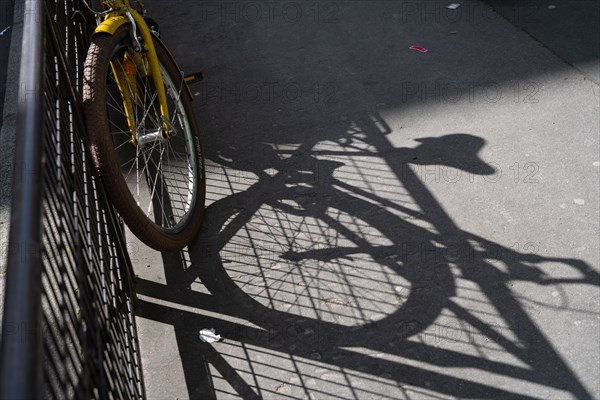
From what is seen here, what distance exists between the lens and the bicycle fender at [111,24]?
394 centimetres

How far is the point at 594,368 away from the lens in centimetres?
346

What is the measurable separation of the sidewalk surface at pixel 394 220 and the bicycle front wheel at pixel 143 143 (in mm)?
234

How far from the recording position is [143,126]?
459cm

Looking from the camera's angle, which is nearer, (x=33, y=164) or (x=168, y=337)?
(x=33, y=164)

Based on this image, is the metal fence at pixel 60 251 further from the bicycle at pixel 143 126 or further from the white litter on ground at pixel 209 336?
the white litter on ground at pixel 209 336

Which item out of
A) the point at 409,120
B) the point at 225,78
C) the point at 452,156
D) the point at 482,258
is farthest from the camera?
the point at 225,78

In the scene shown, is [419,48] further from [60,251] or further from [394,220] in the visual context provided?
[60,251]

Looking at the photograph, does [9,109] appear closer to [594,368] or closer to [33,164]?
[33,164]

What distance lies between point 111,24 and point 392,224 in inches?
76.6

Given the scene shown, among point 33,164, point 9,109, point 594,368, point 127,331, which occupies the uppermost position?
point 33,164

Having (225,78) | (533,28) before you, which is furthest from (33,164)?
(533,28)

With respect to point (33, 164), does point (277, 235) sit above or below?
below

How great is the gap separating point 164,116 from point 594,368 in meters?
2.60

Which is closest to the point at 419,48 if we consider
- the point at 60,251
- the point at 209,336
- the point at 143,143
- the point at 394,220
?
the point at 394,220
